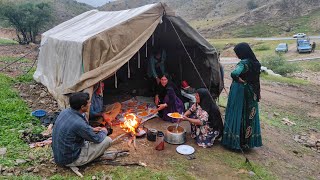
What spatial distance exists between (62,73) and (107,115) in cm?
134

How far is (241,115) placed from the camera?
4.97m

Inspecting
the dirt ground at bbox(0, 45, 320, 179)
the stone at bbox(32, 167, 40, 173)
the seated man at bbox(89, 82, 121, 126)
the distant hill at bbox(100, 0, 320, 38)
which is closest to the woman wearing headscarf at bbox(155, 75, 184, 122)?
the dirt ground at bbox(0, 45, 320, 179)

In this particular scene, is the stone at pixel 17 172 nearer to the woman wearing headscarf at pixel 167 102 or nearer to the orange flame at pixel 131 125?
the orange flame at pixel 131 125

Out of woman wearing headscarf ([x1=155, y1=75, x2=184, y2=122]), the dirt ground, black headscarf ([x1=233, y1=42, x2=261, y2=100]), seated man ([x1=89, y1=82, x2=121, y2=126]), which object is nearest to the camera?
the dirt ground

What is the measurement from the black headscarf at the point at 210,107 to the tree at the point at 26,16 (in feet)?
60.6

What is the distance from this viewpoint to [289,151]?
6.00m

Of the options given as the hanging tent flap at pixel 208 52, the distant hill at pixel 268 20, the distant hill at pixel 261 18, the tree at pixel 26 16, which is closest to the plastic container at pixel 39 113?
the hanging tent flap at pixel 208 52

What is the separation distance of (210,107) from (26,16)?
740 inches

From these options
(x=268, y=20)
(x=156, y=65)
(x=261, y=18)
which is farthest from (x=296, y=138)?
(x=261, y=18)

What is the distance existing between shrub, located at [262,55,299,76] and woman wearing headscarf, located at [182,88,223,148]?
1418 cm

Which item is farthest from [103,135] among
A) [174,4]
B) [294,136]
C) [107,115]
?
[174,4]

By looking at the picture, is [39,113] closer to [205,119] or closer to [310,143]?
[205,119]

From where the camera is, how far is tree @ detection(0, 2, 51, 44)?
2025 centimetres

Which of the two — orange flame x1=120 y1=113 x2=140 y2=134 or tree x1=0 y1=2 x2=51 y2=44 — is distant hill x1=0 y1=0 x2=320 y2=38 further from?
orange flame x1=120 y1=113 x2=140 y2=134
